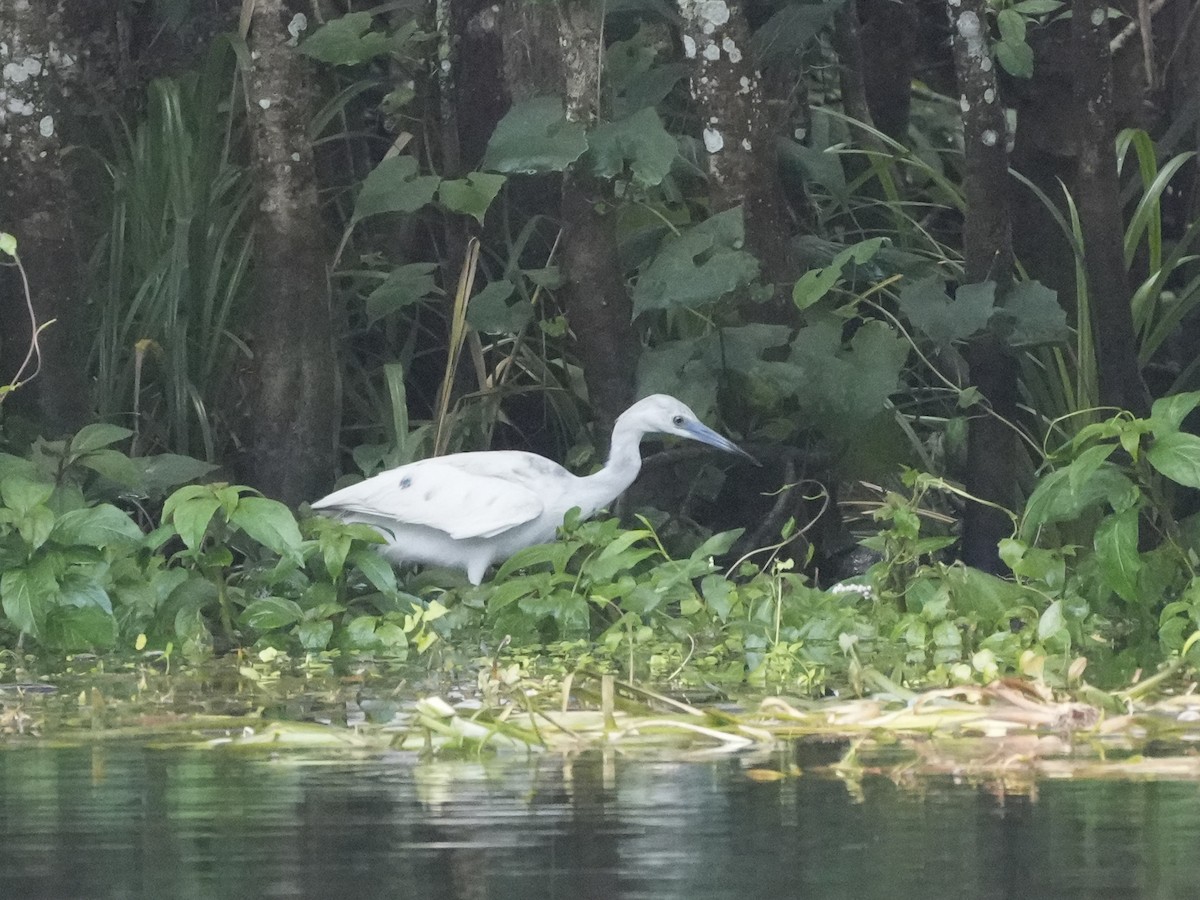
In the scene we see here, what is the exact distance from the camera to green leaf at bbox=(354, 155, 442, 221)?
754 cm

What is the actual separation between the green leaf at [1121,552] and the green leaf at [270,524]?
192 centimetres

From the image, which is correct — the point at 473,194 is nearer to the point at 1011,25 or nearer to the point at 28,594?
the point at 1011,25

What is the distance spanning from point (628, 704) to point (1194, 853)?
1.47 m

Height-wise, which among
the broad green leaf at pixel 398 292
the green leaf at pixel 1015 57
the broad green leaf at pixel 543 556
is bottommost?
the broad green leaf at pixel 543 556

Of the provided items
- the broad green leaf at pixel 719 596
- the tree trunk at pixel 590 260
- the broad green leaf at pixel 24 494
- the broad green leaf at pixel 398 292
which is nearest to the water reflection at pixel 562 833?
the broad green leaf at pixel 719 596

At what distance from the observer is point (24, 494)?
5.91 meters

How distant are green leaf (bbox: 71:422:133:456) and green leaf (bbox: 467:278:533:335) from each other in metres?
1.45

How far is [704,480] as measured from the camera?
A: 769 centimetres

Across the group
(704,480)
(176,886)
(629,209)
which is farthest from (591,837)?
(629,209)

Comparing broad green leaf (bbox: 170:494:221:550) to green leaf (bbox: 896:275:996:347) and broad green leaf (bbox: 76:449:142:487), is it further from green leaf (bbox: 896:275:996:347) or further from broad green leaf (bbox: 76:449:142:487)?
green leaf (bbox: 896:275:996:347)

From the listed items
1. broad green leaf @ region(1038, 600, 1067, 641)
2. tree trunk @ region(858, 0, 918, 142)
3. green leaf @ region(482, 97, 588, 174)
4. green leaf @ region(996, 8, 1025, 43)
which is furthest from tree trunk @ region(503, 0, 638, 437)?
broad green leaf @ region(1038, 600, 1067, 641)

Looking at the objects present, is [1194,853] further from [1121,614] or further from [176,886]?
[1121,614]

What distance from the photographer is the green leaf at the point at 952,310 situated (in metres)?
6.77

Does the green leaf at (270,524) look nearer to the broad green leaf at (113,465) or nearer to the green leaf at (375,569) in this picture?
the green leaf at (375,569)
